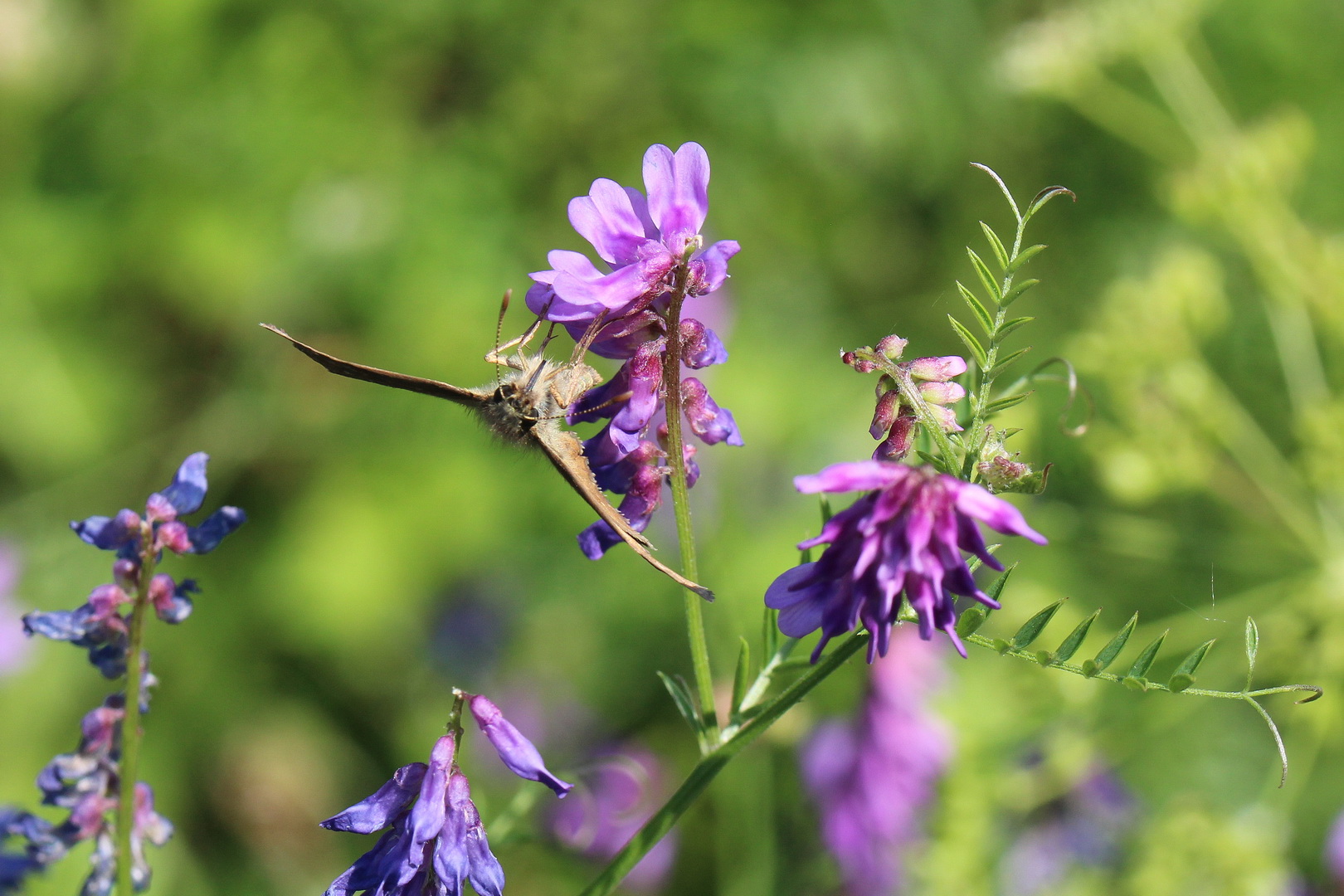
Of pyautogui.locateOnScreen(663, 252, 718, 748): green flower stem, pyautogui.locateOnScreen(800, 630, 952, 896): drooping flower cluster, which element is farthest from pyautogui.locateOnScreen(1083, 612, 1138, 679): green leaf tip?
pyautogui.locateOnScreen(800, 630, 952, 896): drooping flower cluster

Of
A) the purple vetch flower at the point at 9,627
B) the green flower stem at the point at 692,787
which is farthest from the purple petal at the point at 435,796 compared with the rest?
the purple vetch flower at the point at 9,627

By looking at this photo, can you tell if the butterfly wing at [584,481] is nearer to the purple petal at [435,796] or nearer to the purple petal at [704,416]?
the purple petal at [704,416]

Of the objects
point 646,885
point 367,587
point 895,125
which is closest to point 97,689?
point 367,587

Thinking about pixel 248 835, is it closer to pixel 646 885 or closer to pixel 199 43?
pixel 646 885

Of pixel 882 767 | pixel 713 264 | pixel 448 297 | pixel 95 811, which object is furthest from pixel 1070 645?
pixel 448 297

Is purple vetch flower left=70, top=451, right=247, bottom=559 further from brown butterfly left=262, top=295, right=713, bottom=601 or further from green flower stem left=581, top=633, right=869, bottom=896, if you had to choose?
green flower stem left=581, top=633, right=869, bottom=896
